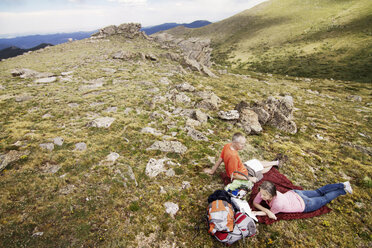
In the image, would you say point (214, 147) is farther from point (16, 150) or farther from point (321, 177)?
point (16, 150)

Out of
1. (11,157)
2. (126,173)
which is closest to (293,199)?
(126,173)

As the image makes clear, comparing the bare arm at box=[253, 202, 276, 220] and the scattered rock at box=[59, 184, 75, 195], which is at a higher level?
the scattered rock at box=[59, 184, 75, 195]

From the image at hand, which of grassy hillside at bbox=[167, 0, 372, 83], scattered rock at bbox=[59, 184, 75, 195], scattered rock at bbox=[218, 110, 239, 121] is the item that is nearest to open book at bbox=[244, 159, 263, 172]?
scattered rock at bbox=[218, 110, 239, 121]

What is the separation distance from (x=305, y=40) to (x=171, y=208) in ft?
369

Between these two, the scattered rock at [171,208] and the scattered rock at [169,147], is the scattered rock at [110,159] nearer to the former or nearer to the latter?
the scattered rock at [169,147]

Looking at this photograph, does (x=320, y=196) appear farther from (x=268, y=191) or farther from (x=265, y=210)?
(x=268, y=191)

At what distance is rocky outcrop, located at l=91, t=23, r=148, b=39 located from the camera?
215ft

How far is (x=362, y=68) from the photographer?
173 ft

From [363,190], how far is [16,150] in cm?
2100

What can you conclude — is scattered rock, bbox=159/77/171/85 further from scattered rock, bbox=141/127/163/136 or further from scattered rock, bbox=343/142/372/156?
scattered rock, bbox=343/142/372/156

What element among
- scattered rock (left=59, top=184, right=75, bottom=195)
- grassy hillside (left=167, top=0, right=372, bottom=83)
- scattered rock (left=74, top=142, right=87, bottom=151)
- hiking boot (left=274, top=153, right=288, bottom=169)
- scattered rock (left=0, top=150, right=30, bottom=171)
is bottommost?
hiking boot (left=274, top=153, right=288, bottom=169)

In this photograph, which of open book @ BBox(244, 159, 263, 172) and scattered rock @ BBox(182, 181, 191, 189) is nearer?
scattered rock @ BBox(182, 181, 191, 189)

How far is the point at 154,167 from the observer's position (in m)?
9.49

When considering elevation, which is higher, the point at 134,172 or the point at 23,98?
the point at 23,98
